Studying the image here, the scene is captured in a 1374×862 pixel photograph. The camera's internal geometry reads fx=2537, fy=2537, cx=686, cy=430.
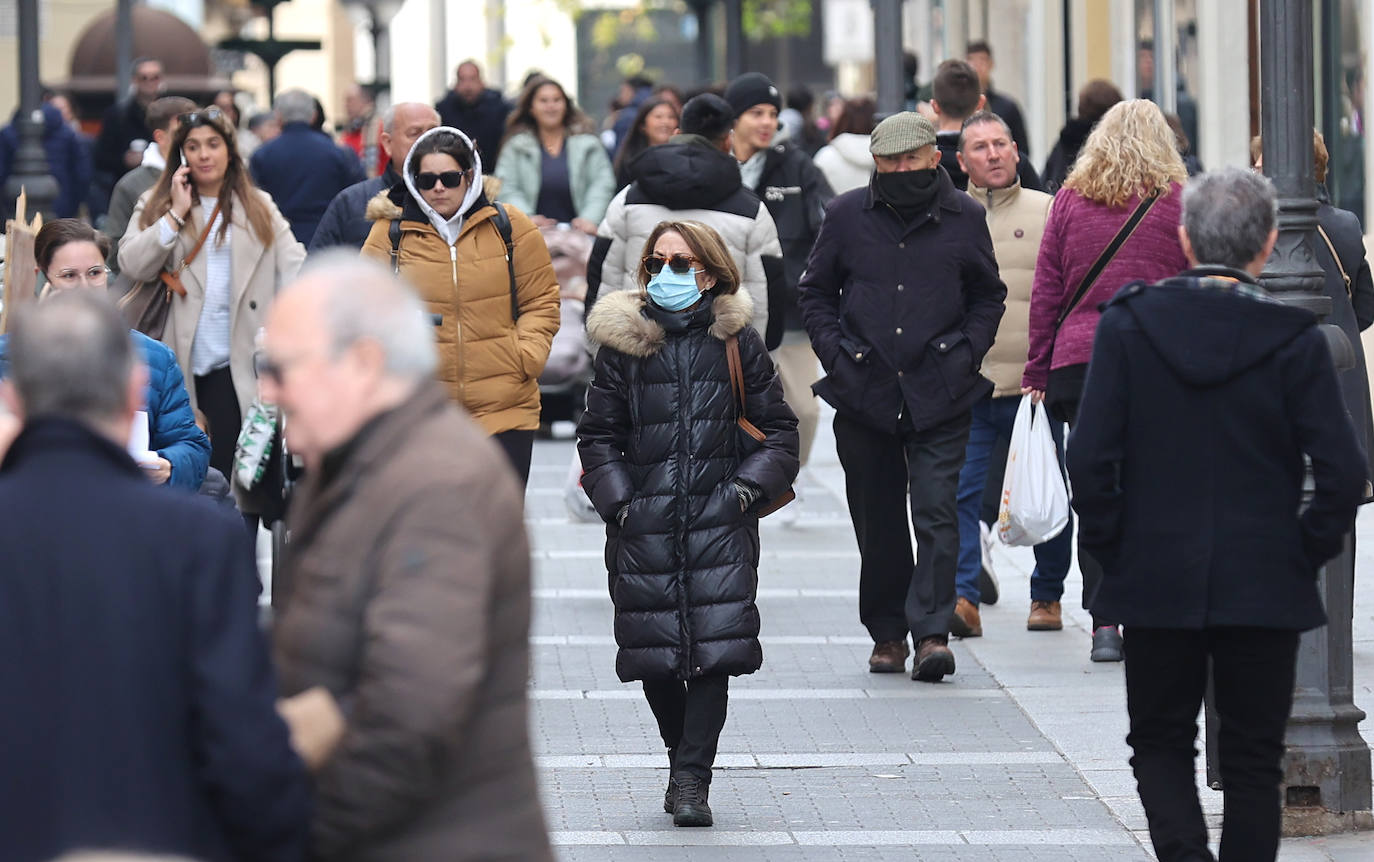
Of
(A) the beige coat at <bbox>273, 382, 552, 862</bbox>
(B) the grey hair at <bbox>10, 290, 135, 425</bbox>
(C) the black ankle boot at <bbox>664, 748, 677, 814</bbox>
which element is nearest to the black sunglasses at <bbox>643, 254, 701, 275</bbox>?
(C) the black ankle boot at <bbox>664, 748, 677, 814</bbox>

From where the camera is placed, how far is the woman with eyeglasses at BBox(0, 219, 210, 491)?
22.3 feet

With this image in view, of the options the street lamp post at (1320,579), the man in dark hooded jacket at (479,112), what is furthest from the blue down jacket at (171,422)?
the man in dark hooded jacket at (479,112)

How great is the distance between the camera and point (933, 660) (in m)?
8.67

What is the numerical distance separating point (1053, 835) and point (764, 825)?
30.0 inches

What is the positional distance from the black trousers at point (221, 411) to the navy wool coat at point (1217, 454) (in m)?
4.83

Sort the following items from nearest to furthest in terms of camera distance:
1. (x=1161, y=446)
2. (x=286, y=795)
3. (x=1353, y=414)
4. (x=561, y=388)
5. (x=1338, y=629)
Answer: (x=286, y=795)
(x=1161, y=446)
(x=1338, y=629)
(x=1353, y=414)
(x=561, y=388)

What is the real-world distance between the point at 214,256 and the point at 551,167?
5.08 meters

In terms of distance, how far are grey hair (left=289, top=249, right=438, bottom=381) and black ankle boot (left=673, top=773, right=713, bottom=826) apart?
11.2ft

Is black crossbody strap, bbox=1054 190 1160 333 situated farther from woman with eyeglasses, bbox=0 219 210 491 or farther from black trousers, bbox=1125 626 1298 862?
black trousers, bbox=1125 626 1298 862

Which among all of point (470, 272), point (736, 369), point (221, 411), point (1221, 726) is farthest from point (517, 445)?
point (1221, 726)

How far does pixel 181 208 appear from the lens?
9.23m

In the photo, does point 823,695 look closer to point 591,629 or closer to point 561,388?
point 591,629

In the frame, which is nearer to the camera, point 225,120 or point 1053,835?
point 1053,835

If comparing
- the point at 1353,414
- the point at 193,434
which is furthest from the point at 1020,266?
the point at 193,434
